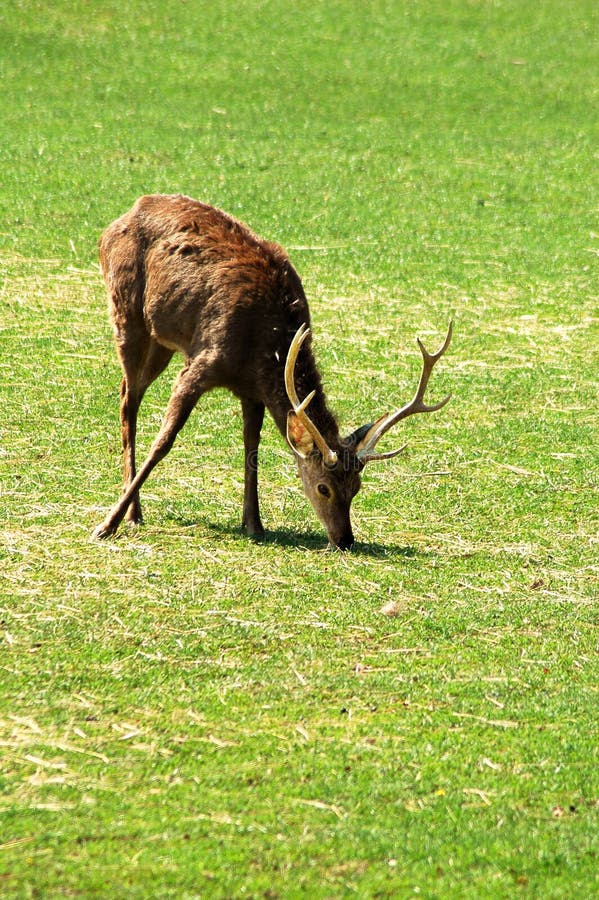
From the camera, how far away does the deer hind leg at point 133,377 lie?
9.52 meters

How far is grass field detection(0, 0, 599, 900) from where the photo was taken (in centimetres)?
517

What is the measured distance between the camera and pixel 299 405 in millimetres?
8344

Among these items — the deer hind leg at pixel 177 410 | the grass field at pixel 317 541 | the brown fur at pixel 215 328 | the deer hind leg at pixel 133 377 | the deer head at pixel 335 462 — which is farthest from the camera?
the deer hind leg at pixel 133 377

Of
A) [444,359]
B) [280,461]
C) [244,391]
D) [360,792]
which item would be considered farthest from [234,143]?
[360,792]

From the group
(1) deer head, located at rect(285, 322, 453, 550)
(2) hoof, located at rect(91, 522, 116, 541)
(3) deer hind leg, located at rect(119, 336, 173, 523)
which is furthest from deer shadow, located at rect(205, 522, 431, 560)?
(3) deer hind leg, located at rect(119, 336, 173, 523)

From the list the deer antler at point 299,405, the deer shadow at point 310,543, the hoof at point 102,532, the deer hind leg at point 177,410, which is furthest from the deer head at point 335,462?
the hoof at point 102,532

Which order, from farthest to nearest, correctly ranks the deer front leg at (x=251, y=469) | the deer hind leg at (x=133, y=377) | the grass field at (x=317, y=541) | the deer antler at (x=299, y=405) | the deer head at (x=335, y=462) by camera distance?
1. the deer hind leg at (x=133, y=377)
2. the deer front leg at (x=251, y=469)
3. the deer head at (x=335, y=462)
4. the deer antler at (x=299, y=405)
5. the grass field at (x=317, y=541)

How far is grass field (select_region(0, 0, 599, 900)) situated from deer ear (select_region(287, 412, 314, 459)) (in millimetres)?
626

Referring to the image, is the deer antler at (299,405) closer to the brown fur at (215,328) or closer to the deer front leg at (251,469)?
the brown fur at (215,328)

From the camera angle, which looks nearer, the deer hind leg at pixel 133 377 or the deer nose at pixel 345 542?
the deer nose at pixel 345 542

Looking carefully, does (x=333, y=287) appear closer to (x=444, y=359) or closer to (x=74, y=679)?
(x=444, y=359)

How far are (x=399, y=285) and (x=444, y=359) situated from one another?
2389 millimetres

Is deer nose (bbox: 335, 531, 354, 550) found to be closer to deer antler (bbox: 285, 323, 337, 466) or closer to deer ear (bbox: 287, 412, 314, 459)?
deer antler (bbox: 285, 323, 337, 466)

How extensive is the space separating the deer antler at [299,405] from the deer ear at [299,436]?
51 mm
